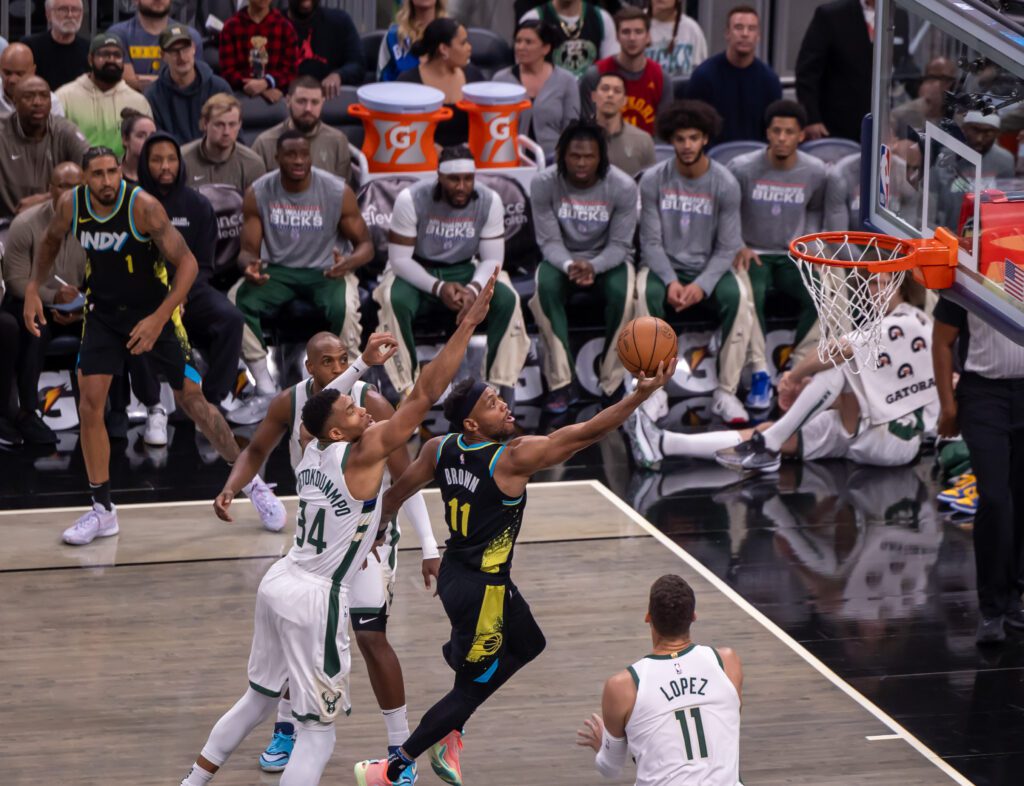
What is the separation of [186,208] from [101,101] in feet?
4.76

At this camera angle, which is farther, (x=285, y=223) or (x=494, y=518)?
(x=285, y=223)

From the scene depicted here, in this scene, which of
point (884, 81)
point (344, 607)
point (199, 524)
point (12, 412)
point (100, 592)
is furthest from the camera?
point (12, 412)

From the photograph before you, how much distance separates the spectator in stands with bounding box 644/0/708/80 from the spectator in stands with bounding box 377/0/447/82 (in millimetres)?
1699

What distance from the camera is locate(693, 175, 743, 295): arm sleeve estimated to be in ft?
33.2

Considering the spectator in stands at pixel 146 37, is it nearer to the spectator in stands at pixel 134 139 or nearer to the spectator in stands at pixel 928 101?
the spectator in stands at pixel 134 139

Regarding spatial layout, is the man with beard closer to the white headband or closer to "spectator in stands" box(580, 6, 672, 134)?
the white headband

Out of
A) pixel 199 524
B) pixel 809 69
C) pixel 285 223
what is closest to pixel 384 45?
pixel 285 223

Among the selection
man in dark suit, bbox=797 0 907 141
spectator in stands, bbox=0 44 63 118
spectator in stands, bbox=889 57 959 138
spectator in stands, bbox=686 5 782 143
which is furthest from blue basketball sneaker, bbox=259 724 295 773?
man in dark suit, bbox=797 0 907 141

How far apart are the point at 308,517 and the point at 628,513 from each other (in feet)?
11.1

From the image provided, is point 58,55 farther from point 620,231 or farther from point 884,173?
point 884,173

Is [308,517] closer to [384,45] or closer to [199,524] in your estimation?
[199,524]

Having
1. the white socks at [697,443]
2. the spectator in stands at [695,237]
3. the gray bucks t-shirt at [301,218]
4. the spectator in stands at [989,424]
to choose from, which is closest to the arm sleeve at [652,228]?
the spectator in stands at [695,237]

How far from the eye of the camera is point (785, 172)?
10.3 m

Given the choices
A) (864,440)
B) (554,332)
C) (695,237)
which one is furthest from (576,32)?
(864,440)
